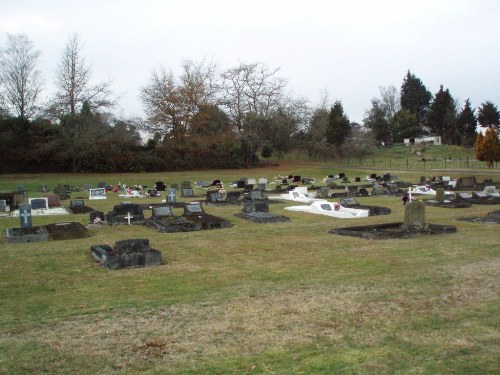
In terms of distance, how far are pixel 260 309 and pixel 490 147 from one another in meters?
48.5

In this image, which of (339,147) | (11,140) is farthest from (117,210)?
(339,147)

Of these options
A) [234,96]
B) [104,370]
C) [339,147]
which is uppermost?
[234,96]

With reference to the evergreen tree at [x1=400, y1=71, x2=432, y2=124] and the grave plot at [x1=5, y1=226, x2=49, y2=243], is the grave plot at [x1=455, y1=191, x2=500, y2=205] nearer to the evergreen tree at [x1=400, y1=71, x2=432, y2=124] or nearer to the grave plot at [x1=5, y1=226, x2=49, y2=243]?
the grave plot at [x1=5, y1=226, x2=49, y2=243]

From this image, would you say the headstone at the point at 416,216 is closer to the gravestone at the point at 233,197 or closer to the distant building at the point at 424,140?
the gravestone at the point at 233,197

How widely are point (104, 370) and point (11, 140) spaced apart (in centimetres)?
5049

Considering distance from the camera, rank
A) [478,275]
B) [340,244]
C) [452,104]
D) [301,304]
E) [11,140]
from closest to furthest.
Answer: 1. [301,304]
2. [478,275]
3. [340,244]
4. [11,140]
5. [452,104]

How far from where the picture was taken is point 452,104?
85375mm

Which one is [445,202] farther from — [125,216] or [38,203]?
[38,203]

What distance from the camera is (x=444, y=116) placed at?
83.9m

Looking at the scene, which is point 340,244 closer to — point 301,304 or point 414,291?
point 414,291

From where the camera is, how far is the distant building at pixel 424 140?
265 feet

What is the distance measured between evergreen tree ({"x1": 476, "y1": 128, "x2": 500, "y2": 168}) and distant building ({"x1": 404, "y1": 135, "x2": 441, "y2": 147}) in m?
30.6

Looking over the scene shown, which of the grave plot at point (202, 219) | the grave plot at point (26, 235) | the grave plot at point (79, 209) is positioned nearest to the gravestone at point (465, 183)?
the grave plot at point (202, 219)

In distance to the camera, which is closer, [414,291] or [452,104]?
[414,291]
